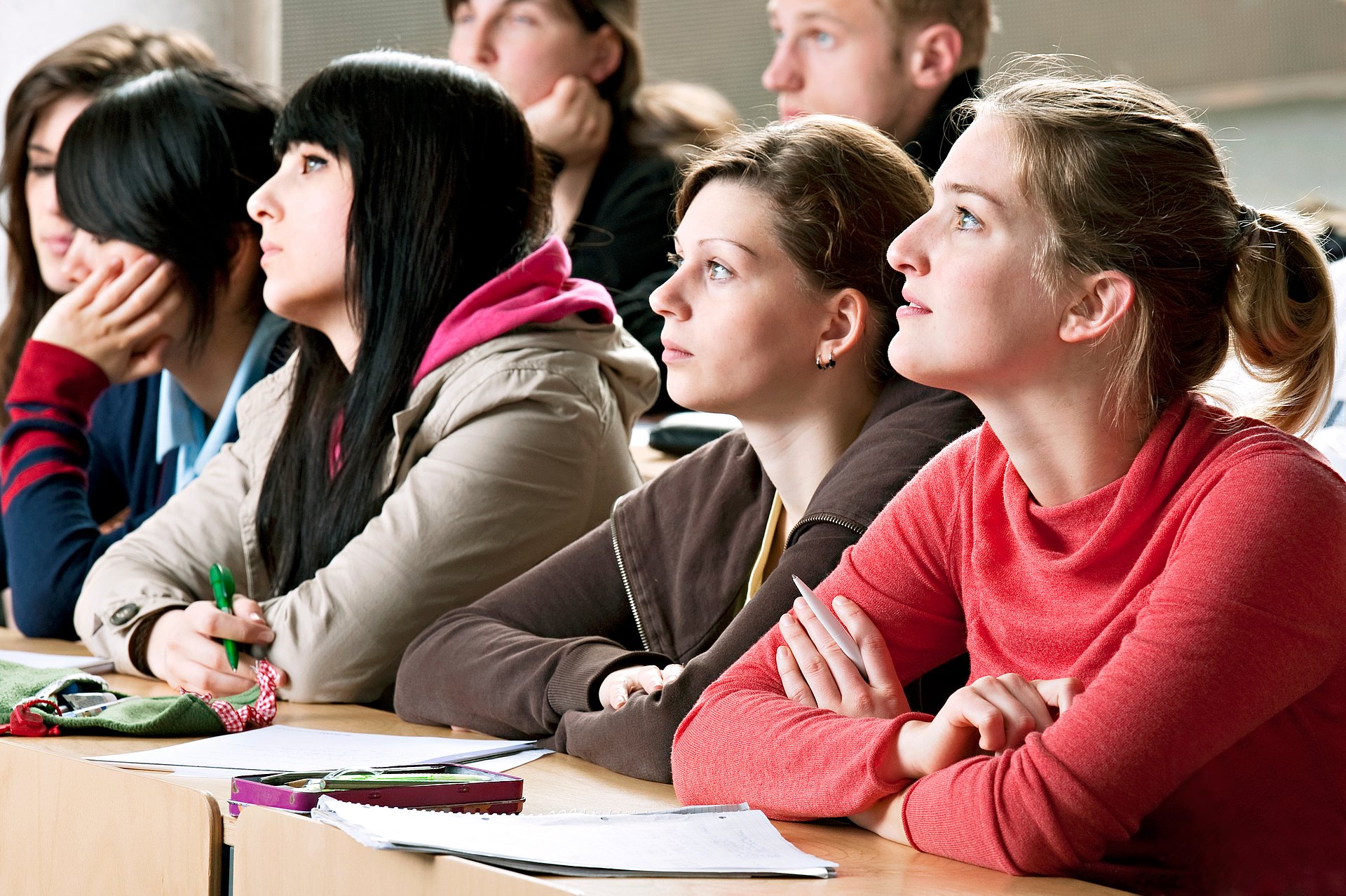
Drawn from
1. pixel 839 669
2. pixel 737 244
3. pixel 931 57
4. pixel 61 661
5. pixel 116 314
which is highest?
pixel 931 57

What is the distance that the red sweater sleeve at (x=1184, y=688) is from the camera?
0.95 m

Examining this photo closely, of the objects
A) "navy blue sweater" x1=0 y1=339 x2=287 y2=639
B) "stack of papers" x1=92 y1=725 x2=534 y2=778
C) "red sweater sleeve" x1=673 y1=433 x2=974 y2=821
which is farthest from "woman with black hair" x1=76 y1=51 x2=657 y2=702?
"red sweater sleeve" x1=673 y1=433 x2=974 y2=821

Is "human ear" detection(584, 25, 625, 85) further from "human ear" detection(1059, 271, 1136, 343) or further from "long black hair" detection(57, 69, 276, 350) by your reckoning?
"human ear" detection(1059, 271, 1136, 343)

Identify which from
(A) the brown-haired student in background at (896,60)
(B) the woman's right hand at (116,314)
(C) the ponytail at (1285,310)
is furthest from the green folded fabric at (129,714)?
(A) the brown-haired student in background at (896,60)

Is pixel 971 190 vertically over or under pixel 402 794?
over

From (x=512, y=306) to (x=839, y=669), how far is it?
0.87 m

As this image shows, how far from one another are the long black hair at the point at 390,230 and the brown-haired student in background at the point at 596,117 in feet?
3.03

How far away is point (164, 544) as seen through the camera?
203cm

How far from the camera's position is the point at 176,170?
230cm

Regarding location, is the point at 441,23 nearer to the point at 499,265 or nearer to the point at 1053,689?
the point at 499,265

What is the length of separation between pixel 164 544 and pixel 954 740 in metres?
1.34

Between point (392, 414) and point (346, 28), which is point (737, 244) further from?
point (346, 28)

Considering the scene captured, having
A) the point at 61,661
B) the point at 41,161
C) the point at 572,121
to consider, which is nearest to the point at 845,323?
the point at 61,661

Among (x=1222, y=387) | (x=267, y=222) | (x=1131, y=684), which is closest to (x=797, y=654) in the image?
(x=1131, y=684)
